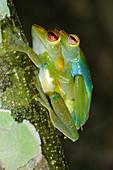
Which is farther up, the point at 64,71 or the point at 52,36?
the point at 52,36

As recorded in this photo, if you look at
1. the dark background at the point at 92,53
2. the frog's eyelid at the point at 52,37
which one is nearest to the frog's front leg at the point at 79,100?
the frog's eyelid at the point at 52,37

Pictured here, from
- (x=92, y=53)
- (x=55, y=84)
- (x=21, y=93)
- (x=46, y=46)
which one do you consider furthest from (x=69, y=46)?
(x=92, y=53)

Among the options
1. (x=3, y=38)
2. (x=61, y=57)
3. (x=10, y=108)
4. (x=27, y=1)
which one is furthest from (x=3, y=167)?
(x=27, y=1)

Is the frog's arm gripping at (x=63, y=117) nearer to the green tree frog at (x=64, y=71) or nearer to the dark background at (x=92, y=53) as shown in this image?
the green tree frog at (x=64, y=71)

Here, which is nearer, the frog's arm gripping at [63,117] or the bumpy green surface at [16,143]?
the bumpy green surface at [16,143]

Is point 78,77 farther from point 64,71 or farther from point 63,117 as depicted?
point 63,117

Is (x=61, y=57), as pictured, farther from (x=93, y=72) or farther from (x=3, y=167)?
(x=93, y=72)

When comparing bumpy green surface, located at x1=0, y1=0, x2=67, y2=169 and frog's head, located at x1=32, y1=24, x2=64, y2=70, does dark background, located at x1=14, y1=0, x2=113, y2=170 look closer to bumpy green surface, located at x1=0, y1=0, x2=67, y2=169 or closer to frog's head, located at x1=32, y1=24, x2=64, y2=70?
frog's head, located at x1=32, y1=24, x2=64, y2=70
